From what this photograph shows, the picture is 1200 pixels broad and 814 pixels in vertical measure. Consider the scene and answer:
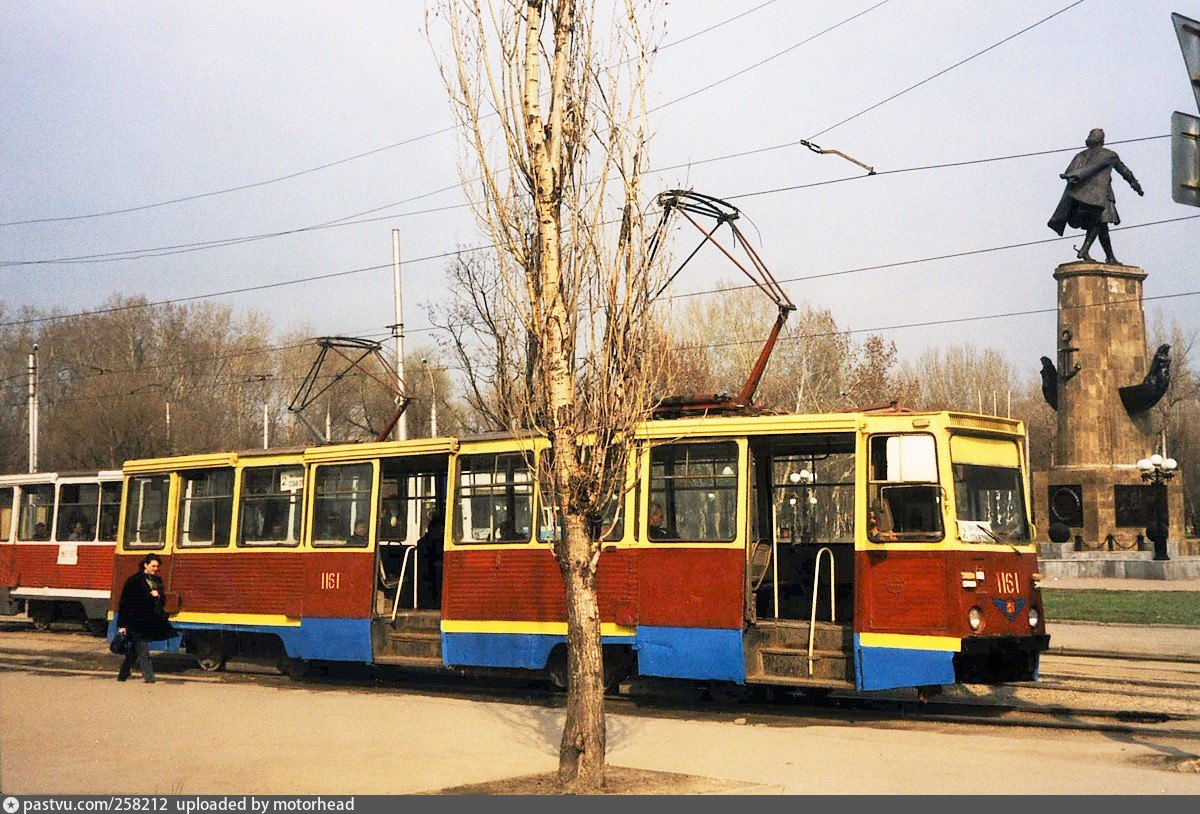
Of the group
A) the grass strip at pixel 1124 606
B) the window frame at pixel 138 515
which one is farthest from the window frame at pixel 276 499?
the grass strip at pixel 1124 606

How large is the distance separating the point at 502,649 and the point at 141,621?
5.10m

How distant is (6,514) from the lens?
2828 cm

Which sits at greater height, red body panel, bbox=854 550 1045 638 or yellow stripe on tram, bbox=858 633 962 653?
red body panel, bbox=854 550 1045 638

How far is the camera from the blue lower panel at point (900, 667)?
40.6 feet

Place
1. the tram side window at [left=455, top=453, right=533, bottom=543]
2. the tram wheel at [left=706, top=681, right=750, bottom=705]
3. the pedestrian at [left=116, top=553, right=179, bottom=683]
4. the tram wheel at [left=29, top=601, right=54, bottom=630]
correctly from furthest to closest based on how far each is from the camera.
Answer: the tram wheel at [left=29, top=601, right=54, bottom=630]
the pedestrian at [left=116, top=553, right=179, bottom=683]
the tram side window at [left=455, top=453, right=533, bottom=543]
the tram wheel at [left=706, top=681, right=750, bottom=705]

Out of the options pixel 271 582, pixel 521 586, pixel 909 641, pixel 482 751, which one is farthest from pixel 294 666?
pixel 909 641

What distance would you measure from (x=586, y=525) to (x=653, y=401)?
1.19m

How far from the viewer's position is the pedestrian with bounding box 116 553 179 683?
17.0 m

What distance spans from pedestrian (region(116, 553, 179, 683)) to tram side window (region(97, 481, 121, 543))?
873cm

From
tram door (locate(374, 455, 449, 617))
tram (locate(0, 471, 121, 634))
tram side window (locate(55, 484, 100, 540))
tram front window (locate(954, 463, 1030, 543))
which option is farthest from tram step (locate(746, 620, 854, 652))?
tram side window (locate(55, 484, 100, 540))

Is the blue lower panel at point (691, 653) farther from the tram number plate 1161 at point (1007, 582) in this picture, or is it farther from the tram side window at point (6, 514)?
the tram side window at point (6, 514)

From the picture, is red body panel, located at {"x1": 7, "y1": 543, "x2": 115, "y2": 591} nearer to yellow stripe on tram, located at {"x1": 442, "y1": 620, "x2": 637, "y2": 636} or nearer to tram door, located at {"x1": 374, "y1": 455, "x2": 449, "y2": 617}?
tram door, located at {"x1": 374, "y1": 455, "x2": 449, "y2": 617}

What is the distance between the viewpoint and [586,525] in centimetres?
959

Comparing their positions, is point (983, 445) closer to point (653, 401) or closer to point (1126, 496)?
point (653, 401)
